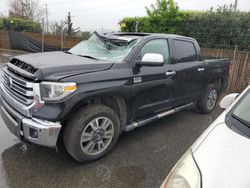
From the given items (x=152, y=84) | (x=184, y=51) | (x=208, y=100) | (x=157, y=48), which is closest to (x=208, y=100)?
(x=208, y=100)

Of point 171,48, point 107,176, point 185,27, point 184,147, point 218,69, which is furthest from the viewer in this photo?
point 185,27

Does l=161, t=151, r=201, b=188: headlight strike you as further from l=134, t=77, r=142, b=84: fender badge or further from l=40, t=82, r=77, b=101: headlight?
l=134, t=77, r=142, b=84: fender badge

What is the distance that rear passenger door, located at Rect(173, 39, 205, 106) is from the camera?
13.8ft

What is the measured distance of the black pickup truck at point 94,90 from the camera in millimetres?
2652

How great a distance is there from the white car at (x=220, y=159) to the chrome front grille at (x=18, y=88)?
1.89 metres

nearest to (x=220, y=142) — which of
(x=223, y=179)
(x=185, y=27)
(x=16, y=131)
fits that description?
(x=223, y=179)

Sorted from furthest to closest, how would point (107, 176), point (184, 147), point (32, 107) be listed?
point (184, 147)
point (107, 176)
point (32, 107)

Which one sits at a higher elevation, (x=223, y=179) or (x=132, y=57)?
(x=132, y=57)

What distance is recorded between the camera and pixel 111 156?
3.33 m

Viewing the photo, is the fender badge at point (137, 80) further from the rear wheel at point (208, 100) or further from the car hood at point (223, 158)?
the rear wheel at point (208, 100)

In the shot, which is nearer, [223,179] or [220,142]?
[223,179]

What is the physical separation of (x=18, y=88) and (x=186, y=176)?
7.75 ft

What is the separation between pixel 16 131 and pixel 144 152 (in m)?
1.83

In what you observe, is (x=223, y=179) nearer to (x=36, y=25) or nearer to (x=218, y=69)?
(x=218, y=69)
